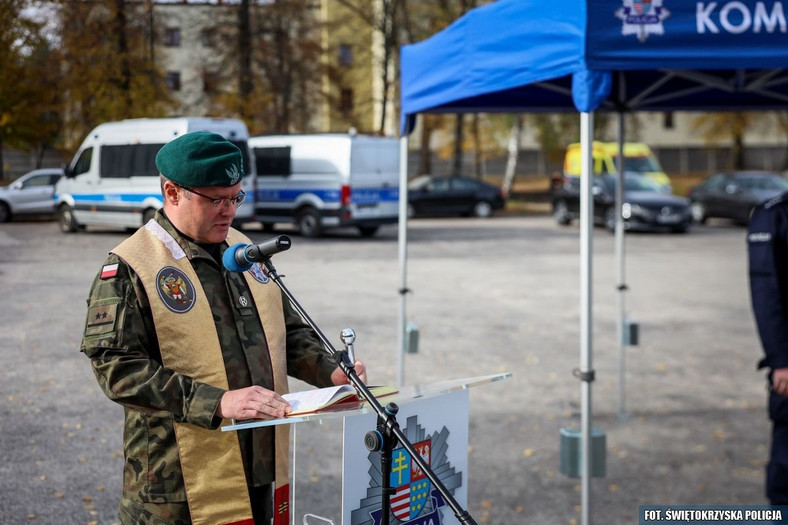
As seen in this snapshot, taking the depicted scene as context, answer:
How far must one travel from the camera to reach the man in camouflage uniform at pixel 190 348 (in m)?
2.28

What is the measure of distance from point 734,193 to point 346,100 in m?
15.3

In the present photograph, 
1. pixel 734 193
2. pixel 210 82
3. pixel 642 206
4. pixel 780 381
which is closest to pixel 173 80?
pixel 210 82

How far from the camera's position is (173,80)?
1231cm

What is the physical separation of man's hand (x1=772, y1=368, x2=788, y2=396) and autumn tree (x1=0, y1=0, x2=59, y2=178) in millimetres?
4965

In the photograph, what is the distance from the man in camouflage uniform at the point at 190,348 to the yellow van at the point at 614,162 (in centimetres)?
2173

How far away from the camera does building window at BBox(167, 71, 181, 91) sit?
11641 millimetres

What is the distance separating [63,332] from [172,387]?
21.0 ft

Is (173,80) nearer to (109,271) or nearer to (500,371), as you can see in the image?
(500,371)

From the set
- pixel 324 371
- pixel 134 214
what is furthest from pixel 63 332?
pixel 324 371

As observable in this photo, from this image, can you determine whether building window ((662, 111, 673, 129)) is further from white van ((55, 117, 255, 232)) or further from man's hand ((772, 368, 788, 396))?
man's hand ((772, 368, 788, 396))

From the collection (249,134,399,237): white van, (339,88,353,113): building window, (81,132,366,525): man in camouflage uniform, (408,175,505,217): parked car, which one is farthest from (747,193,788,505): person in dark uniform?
(339,88,353,113): building window

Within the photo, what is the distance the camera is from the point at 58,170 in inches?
309

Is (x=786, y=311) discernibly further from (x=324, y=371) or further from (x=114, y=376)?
(x=114, y=376)

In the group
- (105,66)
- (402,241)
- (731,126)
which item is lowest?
(402,241)
